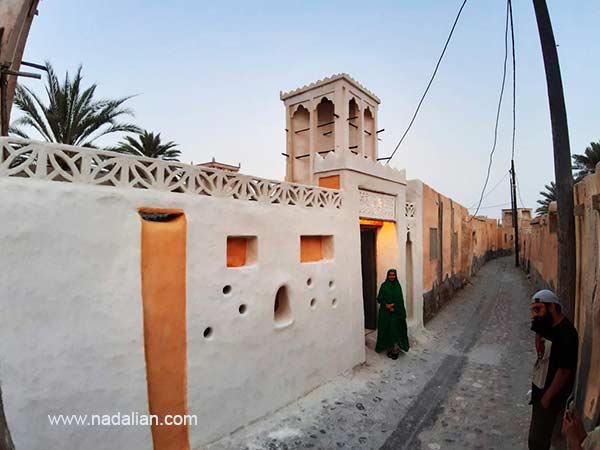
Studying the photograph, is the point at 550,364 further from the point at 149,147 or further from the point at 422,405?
the point at 149,147

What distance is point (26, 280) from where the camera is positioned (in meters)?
2.62

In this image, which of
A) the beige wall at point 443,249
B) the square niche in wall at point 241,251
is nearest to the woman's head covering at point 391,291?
the beige wall at point 443,249

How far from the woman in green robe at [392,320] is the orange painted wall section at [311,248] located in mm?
1869

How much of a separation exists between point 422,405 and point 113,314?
166 inches

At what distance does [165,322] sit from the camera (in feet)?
11.2

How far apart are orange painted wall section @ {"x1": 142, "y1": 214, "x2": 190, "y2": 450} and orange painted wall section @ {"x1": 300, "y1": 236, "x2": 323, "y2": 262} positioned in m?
2.21

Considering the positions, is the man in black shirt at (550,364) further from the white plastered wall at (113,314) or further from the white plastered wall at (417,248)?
the white plastered wall at (417,248)

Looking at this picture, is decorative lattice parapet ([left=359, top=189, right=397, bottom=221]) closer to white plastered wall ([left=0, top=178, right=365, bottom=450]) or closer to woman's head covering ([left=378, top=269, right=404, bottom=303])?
woman's head covering ([left=378, top=269, right=404, bottom=303])

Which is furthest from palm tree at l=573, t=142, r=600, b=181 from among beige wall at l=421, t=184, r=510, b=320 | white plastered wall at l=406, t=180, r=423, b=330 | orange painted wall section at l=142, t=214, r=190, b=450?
orange painted wall section at l=142, t=214, r=190, b=450

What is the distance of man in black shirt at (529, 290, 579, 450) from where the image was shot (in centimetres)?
282

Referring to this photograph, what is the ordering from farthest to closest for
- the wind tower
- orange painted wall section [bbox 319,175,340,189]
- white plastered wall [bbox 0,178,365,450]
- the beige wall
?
the beige wall → the wind tower → orange painted wall section [bbox 319,175,340,189] → white plastered wall [bbox 0,178,365,450]

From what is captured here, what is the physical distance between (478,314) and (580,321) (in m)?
7.01

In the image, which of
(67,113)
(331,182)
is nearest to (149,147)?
(67,113)

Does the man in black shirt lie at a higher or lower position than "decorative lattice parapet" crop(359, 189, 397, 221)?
lower
